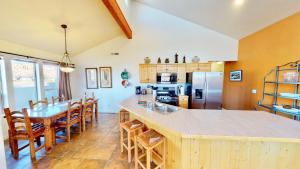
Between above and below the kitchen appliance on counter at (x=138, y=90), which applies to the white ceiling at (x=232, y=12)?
above

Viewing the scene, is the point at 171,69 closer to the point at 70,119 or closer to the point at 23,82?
the point at 70,119

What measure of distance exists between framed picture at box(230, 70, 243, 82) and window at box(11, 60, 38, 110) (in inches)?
259

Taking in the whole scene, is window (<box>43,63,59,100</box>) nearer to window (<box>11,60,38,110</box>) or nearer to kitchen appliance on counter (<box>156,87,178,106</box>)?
window (<box>11,60,38,110</box>)

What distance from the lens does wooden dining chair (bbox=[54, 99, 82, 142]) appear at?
2.84 m

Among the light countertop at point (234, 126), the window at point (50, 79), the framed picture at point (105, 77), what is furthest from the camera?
the framed picture at point (105, 77)

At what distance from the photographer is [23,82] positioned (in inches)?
134

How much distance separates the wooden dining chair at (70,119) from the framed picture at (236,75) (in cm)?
502

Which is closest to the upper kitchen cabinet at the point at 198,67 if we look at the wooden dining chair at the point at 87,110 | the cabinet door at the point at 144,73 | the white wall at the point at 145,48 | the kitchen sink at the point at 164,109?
the white wall at the point at 145,48

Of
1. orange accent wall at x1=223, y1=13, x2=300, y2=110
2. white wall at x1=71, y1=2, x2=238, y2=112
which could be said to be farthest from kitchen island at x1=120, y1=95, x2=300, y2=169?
white wall at x1=71, y1=2, x2=238, y2=112

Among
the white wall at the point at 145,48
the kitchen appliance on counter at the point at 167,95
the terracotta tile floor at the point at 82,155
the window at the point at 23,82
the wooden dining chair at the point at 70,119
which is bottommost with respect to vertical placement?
the terracotta tile floor at the point at 82,155

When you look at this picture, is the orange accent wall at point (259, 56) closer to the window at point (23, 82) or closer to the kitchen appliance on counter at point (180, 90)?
the kitchen appliance on counter at point (180, 90)

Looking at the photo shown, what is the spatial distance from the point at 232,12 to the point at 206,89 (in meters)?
2.22

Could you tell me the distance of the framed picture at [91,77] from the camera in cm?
508

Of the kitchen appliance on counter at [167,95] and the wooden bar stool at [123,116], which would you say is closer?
the wooden bar stool at [123,116]
